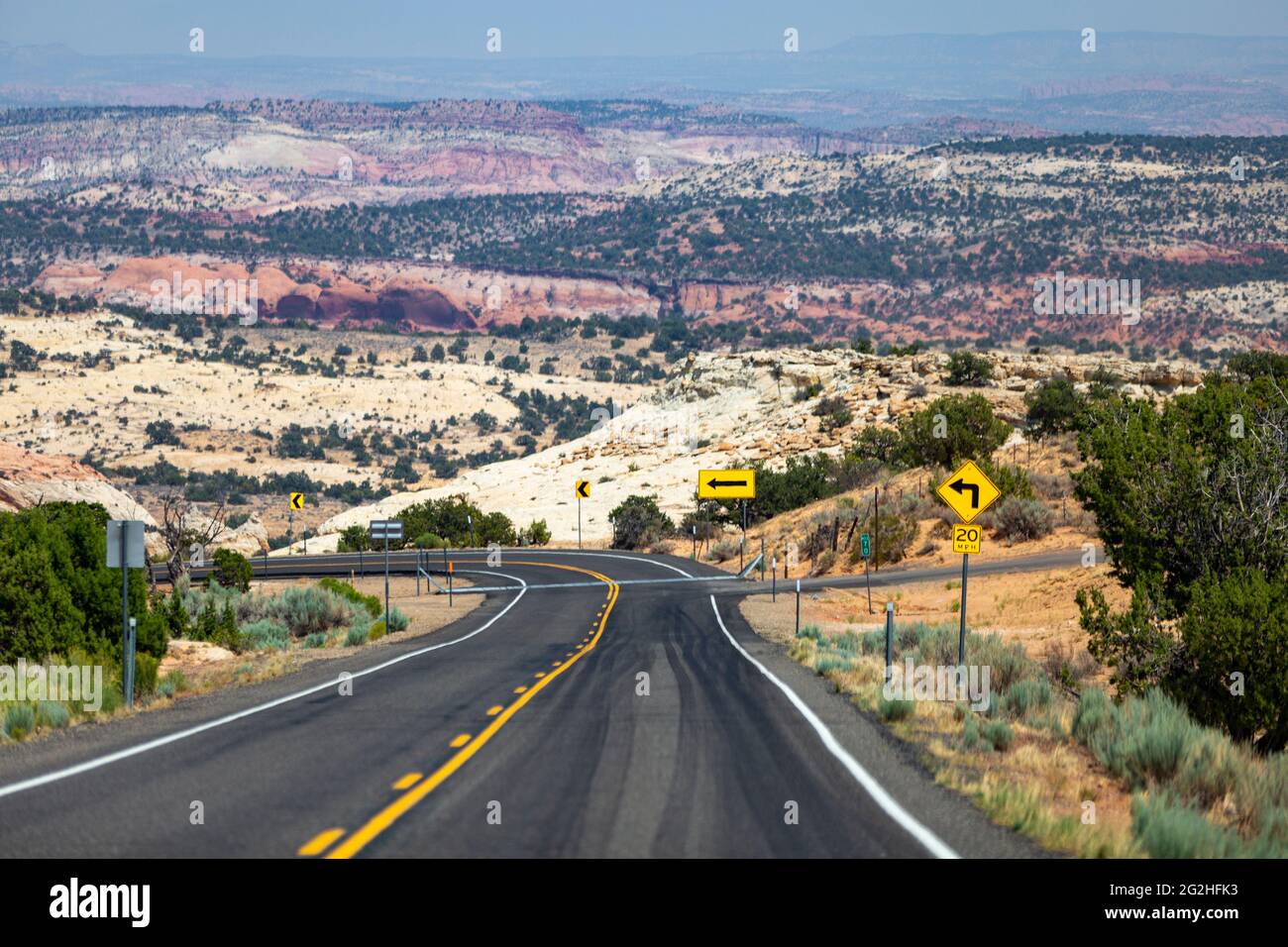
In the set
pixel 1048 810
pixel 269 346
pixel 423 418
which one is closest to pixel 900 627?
pixel 1048 810

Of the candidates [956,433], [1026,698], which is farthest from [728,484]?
[1026,698]

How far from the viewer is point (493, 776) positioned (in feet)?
36.6

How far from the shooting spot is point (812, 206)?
178 meters

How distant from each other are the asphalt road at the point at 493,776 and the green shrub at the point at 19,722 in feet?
1.22

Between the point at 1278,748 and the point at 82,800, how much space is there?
12.1 meters

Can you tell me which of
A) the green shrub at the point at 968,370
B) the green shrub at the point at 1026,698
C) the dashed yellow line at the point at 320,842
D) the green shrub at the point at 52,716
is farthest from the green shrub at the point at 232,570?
the green shrub at the point at 968,370

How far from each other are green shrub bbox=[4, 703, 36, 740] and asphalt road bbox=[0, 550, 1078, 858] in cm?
37

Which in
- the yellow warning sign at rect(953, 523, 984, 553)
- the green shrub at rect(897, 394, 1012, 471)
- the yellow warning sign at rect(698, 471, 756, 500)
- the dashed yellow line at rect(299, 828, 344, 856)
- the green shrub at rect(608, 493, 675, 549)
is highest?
the dashed yellow line at rect(299, 828, 344, 856)

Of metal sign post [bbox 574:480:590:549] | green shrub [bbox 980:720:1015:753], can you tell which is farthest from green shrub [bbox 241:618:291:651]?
metal sign post [bbox 574:480:590:549]

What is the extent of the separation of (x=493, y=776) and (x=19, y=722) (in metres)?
5.99

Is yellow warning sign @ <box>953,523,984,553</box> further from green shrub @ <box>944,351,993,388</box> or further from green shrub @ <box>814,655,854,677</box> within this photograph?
green shrub @ <box>944,351,993,388</box>

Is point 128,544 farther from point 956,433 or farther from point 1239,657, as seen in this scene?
point 956,433

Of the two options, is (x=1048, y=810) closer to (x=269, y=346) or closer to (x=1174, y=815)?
(x=1174, y=815)

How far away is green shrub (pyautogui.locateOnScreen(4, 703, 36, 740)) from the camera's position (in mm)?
13789
